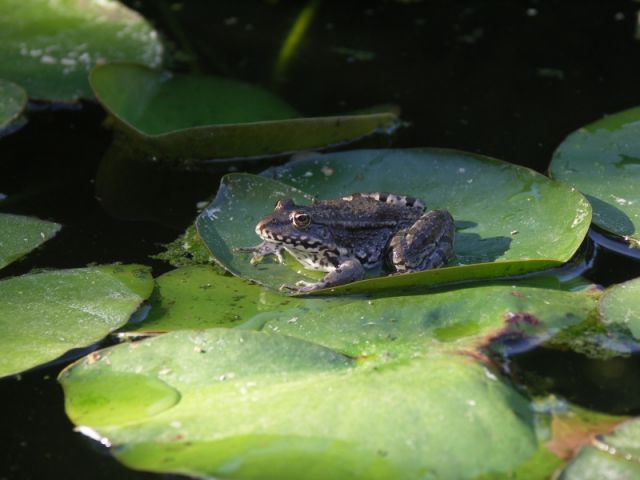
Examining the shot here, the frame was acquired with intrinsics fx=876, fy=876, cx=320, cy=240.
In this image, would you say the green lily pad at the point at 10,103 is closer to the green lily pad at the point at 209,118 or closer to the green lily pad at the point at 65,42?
the green lily pad at the point at 65,42

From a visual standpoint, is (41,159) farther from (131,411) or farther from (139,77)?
(131,411)

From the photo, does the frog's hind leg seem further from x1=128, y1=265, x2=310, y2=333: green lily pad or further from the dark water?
the dark water

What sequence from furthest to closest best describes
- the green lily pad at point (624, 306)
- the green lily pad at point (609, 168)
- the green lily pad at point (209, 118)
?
the green lily pad at point (209, 118) → the green lily pad at point (609, 168) → the green lily pad at point (624, 306)

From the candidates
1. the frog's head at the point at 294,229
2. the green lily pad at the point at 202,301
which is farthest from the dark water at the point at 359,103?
the frog's head at the point at 294,229

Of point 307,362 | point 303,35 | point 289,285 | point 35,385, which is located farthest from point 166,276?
point 303,35

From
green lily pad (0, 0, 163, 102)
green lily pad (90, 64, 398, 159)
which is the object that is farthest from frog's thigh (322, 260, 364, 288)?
green lily pad (0, 0, 163, 102)

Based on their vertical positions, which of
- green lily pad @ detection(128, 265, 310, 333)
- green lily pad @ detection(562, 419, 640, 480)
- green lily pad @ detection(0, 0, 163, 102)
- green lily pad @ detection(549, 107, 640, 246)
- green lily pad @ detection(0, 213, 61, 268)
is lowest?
green lily pad @ detection(0, 213, 61, 268)
